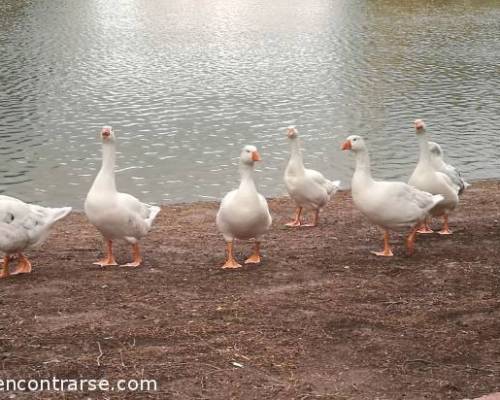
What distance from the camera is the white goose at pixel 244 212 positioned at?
394 inches

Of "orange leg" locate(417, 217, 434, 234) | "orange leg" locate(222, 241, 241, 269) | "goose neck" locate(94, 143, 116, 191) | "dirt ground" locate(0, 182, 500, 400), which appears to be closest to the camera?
"dirt ground" locate(0, 182, 500, 400)

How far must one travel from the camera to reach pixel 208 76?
2950 centimetres

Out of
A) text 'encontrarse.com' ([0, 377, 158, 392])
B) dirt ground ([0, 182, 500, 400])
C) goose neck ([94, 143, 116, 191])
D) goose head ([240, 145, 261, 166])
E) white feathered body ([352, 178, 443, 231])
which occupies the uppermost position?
goose head ([240, 145, 261, 166])

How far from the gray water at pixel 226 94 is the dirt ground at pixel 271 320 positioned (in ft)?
20.6

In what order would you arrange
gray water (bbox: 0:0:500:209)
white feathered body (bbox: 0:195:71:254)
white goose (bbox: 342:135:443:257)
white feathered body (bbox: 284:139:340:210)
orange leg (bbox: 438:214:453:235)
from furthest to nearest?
1. gray water (bbox: 0:0:500:209)
2. white feathered body (bbox: 284:139:340:210)
3. orange leg (bbox: 438:214:453:235)
4. white goose (bbox: 342:135:443:257)
5. white feathered body (bbox: 0:195:71:254)

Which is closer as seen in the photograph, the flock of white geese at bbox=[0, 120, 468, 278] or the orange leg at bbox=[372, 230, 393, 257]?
the flock of white geese at bbox=[0, 120, 468, 278]

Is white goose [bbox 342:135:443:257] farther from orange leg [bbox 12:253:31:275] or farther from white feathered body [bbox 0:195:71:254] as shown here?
orange leg [bbox 12:253:31:275]

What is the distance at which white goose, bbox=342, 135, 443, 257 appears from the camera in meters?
10.4

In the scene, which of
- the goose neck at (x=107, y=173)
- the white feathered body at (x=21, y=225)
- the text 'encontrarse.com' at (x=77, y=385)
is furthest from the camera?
the goose neck at (x=107, y=173)

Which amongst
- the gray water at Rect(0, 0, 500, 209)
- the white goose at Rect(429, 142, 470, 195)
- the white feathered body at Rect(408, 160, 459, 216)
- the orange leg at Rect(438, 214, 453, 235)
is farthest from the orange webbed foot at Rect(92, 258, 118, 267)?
the gray water at Rect(0, 0, 500, 209)

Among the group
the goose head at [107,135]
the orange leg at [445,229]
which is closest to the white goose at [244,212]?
the goose head at [107,135]

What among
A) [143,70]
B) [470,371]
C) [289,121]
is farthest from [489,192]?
[143,70]

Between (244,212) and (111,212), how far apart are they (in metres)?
1.71

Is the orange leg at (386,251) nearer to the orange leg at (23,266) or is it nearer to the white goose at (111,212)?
the white goose at (111,212)
